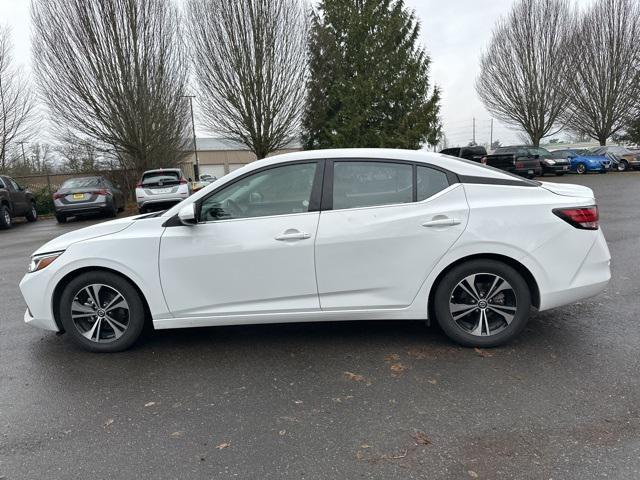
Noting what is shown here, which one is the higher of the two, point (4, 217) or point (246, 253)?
point (246, 253)

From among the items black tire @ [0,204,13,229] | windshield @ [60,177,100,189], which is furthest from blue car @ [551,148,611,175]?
black tire @ [0,204,13,229]

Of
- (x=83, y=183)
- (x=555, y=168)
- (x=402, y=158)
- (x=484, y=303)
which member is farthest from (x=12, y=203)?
(x=555, y=168)

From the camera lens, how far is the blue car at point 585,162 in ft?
93.4

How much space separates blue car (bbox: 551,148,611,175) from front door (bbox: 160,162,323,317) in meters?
28.4

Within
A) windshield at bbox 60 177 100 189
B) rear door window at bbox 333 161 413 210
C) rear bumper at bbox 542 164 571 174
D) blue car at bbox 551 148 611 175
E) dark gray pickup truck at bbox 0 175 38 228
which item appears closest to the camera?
rear door window at bbox 333 161 413 210

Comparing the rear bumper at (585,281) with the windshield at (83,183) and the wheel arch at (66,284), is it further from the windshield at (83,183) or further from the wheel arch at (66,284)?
the windshield at (83,183)

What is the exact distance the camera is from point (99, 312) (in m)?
3.98

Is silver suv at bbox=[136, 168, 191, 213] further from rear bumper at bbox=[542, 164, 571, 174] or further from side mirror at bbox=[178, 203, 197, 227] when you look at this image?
rear bumper at bbox=[542, 164, 571, 174]

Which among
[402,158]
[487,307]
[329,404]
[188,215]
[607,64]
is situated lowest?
[329,404]

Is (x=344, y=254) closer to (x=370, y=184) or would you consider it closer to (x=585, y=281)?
(x=370, y=184)

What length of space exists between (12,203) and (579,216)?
645 inches

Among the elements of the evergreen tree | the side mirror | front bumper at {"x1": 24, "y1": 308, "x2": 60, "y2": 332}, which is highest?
the evergreen tree

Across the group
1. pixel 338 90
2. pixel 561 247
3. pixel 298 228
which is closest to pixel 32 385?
pixel 298 228

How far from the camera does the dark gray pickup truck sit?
14.6 meters
